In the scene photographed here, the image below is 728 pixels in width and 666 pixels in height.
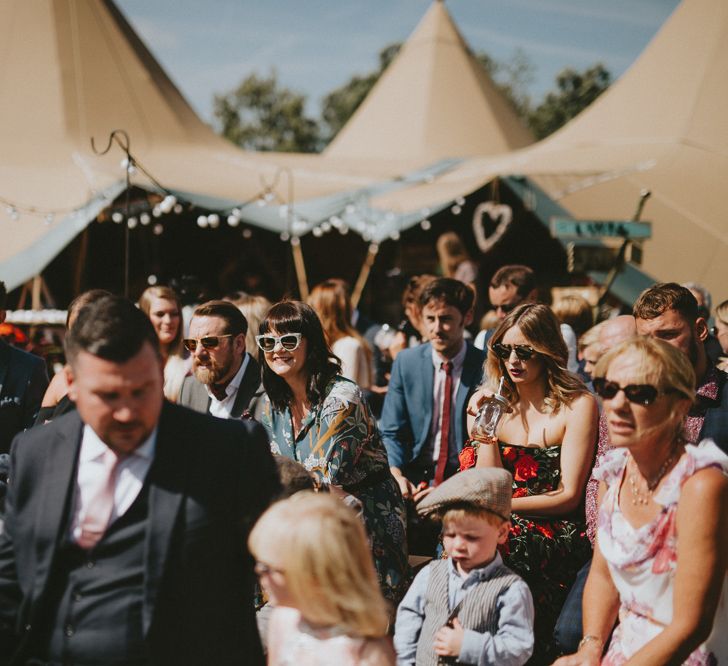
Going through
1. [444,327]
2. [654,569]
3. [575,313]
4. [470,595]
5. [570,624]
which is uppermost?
[575,313]

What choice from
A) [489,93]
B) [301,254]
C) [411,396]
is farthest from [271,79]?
[411,396]

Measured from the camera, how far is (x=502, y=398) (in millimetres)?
3510

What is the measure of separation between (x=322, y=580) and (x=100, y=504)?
571 millimetres

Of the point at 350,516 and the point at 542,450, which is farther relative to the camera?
the point at 542,450

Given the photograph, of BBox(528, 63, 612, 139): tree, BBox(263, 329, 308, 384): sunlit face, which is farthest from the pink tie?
BBox(528, 63, 612, 139): tree

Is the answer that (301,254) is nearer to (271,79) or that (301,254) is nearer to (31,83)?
(31,83)

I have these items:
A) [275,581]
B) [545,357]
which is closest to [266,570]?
[275,581]

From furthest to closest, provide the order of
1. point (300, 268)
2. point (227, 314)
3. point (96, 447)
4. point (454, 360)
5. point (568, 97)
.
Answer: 1. point (568, 97)
2. point (300, 268)
3. point (454, 360)
4. point (227, 314)
5. point (96, 447)

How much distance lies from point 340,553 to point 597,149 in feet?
42.4

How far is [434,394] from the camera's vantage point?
4516 mm

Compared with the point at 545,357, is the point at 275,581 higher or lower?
lower

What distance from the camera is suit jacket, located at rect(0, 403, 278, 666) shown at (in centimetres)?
201

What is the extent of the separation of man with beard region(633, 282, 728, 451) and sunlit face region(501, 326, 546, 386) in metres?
0.53

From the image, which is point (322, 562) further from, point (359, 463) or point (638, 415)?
point (359, 463)
